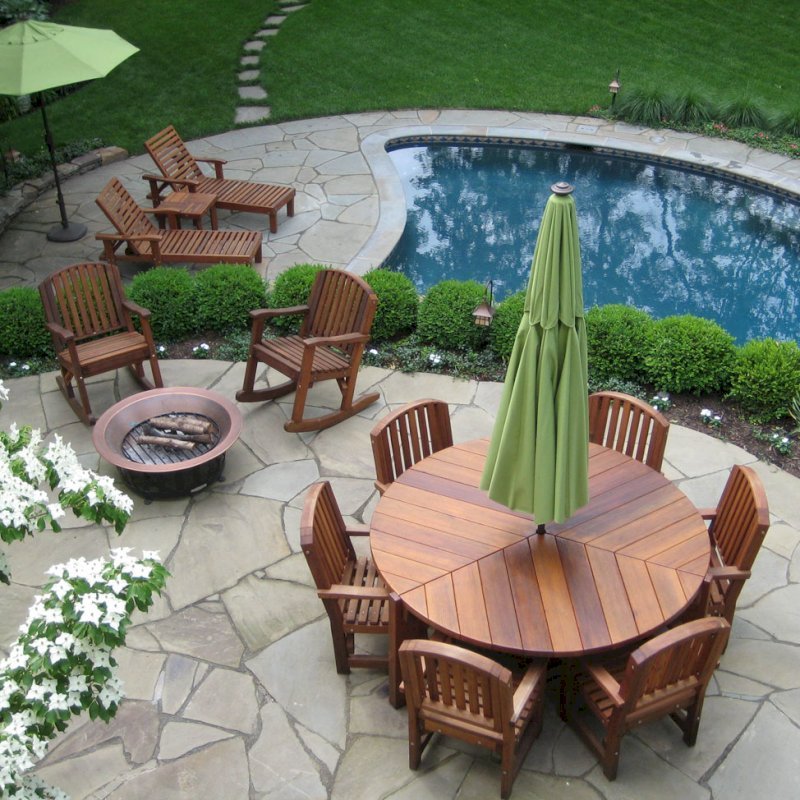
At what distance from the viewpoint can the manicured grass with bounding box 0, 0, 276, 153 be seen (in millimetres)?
11578

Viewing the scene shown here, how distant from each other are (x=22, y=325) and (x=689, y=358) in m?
5.38

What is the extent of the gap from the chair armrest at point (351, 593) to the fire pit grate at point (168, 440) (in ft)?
6.19

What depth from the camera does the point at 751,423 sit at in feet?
21.0

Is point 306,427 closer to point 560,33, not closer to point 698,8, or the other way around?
point 560,33

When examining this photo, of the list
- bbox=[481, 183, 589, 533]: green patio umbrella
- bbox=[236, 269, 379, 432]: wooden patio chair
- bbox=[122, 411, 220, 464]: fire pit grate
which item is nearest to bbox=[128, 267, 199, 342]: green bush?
bbox=[236, 269, 379, 432]: wooden patio chair

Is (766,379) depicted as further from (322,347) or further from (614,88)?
(614,88)

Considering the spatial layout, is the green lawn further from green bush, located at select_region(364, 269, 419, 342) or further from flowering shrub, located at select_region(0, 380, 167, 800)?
flowering shrub, located at select_region(0, 380, 167, 800)

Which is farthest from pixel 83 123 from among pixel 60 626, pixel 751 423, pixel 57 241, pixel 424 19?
pixel 60 626

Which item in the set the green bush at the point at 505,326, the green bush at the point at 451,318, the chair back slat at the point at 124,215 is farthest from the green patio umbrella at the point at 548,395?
the chair back slat at the point at 124,215

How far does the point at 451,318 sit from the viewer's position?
7.20 m

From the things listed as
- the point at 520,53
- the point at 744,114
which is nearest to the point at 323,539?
the point at 744,114

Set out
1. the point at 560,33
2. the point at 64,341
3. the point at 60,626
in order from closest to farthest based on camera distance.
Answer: the point at 60,626 < the point at 64,341 < the point at 560,33

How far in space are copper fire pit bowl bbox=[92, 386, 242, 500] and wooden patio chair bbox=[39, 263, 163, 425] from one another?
532 mm

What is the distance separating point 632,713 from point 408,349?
159 inches
